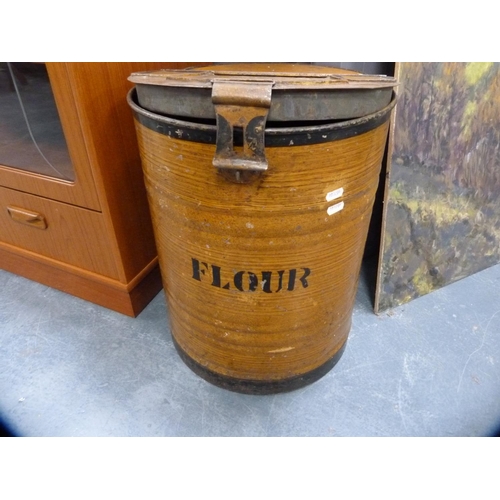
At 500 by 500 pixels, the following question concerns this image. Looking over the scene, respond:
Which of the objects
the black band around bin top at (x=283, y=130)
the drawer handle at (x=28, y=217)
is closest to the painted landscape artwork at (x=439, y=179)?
the black band around bin top at (x=283, y=130)

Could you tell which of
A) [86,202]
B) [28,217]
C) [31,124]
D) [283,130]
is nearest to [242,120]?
[283,130]

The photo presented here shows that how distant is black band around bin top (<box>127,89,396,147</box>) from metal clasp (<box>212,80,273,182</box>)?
0.02 metres

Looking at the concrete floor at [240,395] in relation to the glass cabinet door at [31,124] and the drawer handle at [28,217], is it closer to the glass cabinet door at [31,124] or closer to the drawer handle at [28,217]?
the drawer handle at [28,217]

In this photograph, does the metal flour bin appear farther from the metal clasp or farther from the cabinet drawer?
the cabinet drawer

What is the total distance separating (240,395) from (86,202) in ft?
2.53

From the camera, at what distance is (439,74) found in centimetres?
127

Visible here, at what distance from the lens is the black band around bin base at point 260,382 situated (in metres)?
1.21

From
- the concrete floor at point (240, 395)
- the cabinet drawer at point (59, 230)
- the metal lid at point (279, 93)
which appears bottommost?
the concrete floor at point (240, 395)

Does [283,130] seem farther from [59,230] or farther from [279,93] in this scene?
[59,230]

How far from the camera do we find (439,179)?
4.70 ft

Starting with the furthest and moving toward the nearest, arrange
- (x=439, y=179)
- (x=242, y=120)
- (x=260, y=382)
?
(x=439, y=179) → (x=260, y=382) → (x=242, y=120)

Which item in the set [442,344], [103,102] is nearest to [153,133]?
[103,102]

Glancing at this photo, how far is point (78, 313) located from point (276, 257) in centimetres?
96
